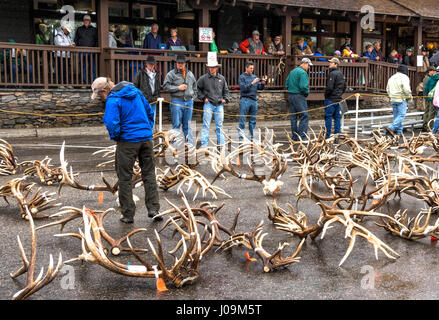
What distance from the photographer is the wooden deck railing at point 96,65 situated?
1558 cm

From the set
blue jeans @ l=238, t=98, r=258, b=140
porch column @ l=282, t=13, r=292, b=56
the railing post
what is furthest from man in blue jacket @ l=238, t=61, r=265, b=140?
porch column @ l=282, t=13, r=292, b=56

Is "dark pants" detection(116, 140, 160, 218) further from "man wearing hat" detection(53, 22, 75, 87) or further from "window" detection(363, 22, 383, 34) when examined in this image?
"window" detection(363, 22, 383, 34)

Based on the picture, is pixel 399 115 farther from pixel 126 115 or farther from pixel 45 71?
pixel 126 115

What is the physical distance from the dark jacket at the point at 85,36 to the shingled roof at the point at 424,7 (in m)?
13.2

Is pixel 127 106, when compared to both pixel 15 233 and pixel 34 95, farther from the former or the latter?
pixel 34 95

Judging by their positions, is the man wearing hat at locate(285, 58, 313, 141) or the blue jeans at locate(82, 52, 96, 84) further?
the blue jeans at locate(82, 52, 96, 84)

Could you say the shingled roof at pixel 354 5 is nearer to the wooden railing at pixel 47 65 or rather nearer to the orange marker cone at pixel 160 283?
the wooden railing at pixel 47 65

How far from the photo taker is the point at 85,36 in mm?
16469

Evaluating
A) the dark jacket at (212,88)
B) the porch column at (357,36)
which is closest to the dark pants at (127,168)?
the dark jacket at (212,88)

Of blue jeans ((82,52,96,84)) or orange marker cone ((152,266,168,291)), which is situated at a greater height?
blue jeans ((82,52,96,84))

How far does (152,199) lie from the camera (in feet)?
22.0

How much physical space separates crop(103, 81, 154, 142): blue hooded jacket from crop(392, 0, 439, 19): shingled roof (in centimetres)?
1895

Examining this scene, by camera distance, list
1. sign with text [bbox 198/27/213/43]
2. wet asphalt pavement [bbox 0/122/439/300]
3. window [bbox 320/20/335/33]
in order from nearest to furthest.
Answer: wet asphalt pavement [bbox 0/122/439/300]
sign with text [bbox 198/27/213/43]
window [bbox 320/20/335/33]

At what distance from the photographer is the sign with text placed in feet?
57.7
